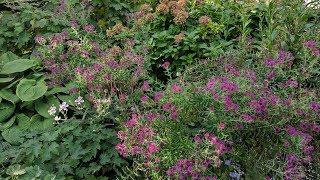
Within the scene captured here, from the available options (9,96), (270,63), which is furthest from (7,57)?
(270,63)

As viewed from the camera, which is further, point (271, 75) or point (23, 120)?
point (23, 120)

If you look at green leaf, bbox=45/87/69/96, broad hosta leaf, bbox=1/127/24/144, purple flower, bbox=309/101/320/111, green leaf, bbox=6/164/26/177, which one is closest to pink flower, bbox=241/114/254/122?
purple flower, bbox=309/101/320/111

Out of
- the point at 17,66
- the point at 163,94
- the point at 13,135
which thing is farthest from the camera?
the point at 17,66

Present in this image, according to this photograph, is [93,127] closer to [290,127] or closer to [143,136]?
[143,136]

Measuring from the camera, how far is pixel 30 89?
318cm

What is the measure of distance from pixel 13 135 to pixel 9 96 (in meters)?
0.59

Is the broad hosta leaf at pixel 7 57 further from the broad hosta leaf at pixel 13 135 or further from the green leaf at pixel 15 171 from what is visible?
the green leaf at pixel 15 171

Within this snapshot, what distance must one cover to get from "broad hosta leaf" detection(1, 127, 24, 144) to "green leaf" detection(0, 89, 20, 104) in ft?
0.83

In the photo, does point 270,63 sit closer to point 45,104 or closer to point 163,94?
point 163,94

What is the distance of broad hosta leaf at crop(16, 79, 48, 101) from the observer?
3.12 meters

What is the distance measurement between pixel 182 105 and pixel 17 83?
1593 millimetres

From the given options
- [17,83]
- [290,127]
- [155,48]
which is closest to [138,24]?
[155,48]

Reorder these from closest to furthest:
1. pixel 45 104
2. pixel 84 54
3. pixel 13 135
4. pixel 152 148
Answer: pixel 152 148 < pixel 13 135 < pixel 84 54 < pixel 45 104

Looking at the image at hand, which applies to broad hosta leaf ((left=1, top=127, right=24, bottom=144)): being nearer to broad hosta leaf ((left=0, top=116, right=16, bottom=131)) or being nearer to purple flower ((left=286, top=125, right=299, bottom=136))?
broad hosta leaf ((left=0, top=116, right=16, bottom=131))
